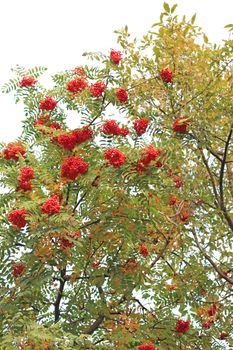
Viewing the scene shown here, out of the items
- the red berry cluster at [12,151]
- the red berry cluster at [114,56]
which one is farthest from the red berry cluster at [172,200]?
the red berry cluster at [12,151]

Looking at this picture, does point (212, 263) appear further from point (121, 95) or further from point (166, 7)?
point (166, 7)

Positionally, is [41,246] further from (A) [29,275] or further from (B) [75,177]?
(B) [75,177]

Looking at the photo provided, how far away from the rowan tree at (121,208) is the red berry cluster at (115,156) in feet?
0.04

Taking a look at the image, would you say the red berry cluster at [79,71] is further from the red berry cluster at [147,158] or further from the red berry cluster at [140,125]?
the red berry cluster at [147,158]

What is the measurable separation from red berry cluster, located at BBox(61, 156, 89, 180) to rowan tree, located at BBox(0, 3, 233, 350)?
0.02 metres

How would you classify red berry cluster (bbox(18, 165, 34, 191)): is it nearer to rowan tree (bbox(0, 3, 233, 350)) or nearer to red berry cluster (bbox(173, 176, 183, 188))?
rowan tree (bbox(0, 3, 233, 350))

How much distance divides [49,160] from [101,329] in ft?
9.35

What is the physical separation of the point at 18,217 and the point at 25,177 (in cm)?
57

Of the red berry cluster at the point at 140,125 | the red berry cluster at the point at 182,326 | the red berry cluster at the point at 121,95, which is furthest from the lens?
the red berry cluster at the point at 182,326

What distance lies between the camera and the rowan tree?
6992 mm

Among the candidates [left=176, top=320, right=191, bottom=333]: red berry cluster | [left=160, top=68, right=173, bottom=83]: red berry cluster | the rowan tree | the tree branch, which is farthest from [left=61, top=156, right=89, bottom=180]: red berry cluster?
the tree branch

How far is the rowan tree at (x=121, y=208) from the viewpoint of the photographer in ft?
22.9

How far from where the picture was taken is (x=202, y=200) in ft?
31.6

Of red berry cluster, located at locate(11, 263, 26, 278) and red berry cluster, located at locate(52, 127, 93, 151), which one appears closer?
red berry cluster, located at locate(52, 127, 93, 151)
